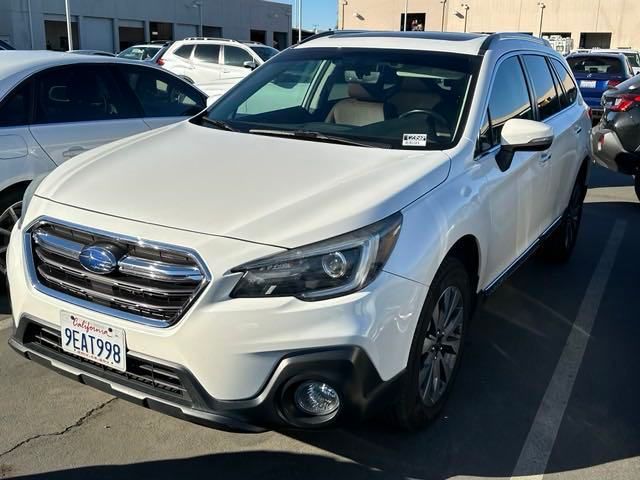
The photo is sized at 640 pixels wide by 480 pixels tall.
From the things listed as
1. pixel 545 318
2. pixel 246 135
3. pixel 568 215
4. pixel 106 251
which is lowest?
pixel 545 318

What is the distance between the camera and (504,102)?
3898 millimetres

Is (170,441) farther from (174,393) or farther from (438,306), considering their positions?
(438,306)

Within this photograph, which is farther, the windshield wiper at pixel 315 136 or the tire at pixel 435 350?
the windshield wiper at pixel 315 136

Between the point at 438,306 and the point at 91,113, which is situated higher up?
the point at 91,113

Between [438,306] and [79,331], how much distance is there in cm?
152

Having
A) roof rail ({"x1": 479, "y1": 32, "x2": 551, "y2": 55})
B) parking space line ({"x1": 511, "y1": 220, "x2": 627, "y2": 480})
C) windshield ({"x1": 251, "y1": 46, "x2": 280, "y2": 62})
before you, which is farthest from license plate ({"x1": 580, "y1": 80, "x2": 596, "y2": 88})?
roof rail ({"x1": 479, "y1": 32, "x2": 551, "y2": 55})

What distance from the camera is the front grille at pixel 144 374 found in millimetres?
2551

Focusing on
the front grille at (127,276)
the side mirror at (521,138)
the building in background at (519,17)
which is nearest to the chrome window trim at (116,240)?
the front grille at (127,276)

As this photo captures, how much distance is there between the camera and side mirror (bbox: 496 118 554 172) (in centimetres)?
352

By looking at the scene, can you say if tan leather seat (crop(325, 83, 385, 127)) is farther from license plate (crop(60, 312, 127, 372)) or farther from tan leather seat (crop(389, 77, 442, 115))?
license plate (crop(60, 312, 127, 372))

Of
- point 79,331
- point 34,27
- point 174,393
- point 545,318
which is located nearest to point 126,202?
point 79,331

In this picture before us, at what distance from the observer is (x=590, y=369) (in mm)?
3906

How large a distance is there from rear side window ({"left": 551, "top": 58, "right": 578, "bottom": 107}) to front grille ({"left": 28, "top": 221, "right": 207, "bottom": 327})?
12.5 ft

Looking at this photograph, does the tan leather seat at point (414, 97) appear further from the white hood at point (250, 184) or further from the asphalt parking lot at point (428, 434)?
the asphalt parking lot at point (428, 434)
